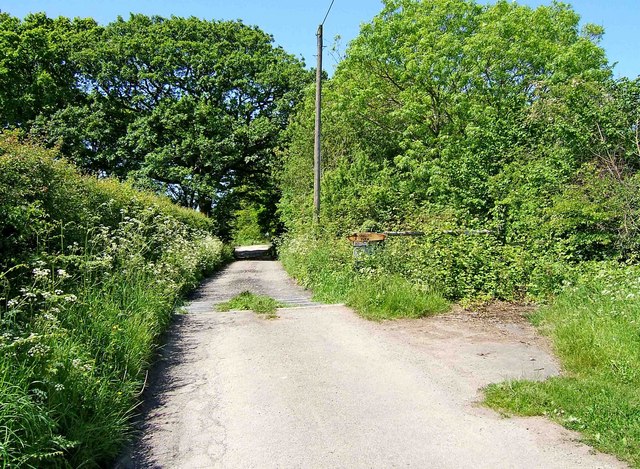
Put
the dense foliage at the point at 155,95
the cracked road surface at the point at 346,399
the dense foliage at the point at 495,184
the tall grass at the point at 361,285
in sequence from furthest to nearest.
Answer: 1. the dense foliage at the point at 155,95
2. the tall grass at the point at 361,285
3. the dense foliage at the point at 495,184
4. the cracked road surface at the point at 346,399

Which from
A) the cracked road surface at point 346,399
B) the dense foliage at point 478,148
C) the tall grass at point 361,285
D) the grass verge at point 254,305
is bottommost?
the cracked road surface at point 346,399

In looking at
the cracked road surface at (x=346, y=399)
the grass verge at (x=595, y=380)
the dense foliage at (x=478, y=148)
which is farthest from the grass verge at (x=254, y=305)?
the grass verge at (x=595, y=380)

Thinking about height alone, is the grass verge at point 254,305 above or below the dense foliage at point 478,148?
below

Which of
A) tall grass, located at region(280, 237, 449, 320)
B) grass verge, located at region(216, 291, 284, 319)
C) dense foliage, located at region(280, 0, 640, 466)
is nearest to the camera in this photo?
dense foliage, located at region(280, 0, 640, 466)

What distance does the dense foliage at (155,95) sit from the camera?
85.9 feet

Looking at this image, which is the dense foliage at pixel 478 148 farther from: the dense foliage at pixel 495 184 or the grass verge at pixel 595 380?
the grass verge at pixel 595 380

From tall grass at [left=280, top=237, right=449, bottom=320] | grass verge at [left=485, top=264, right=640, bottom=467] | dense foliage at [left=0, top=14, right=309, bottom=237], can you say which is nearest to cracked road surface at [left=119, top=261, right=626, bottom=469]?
grass verge at [left=485, top=264, right=640, bottom=467]

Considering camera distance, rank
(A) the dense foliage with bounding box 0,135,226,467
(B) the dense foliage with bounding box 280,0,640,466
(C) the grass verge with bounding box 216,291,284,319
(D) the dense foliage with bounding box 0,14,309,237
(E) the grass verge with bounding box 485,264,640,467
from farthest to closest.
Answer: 1. (D) the dense foliage with bounding box 0,14,309,237
2. (C) the grass verge with bounding box 216,291,284,319
3. (B) the dense foliage with bounding box 280,0,640,466
4. (E) the grass verge with bounding box 485,264,640,467
5. (A) the dense foliage with bounding box 0,135,226,467

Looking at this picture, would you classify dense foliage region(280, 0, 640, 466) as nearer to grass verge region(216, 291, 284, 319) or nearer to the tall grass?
the tall grass

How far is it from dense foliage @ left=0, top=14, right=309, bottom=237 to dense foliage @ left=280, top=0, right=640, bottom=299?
6.97 meters

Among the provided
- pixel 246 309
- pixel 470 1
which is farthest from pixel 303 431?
pixel 470 1

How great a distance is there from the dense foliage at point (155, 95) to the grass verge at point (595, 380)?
73.2 ft

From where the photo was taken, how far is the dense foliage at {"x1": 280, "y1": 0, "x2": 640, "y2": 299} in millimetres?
8367

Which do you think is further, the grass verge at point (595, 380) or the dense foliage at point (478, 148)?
the dense foliage at point (478, 148)
